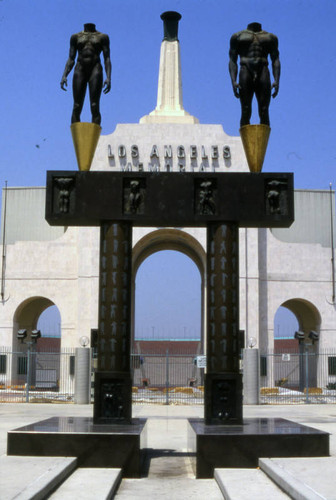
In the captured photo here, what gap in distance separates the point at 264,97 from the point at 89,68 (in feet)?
11.4

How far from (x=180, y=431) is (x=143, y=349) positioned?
51197mm

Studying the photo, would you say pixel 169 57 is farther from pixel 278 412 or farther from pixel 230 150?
pixel 278 412

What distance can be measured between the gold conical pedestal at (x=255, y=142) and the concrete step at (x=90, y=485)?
253 inches

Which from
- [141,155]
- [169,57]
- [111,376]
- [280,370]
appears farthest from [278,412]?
[280,370]

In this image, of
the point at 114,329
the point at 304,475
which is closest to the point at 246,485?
the point at 304,475

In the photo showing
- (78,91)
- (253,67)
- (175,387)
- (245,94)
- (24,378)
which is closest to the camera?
(253,67)

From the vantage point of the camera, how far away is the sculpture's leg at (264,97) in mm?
13867

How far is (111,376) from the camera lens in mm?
12609

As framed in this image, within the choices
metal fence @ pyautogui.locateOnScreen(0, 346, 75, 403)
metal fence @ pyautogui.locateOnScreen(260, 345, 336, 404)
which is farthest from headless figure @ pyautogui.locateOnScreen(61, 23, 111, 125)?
metal fence @ pyautogui.locateOnScreen(0, 346, 75, 403)

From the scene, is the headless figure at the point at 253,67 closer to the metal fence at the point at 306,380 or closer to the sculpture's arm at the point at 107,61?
the sculpture's arm at the point at 107,61

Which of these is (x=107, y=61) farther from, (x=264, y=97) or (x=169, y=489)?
(x=169, y=489)

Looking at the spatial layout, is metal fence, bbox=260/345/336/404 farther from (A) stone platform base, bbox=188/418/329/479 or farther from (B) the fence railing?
(A) stone platform base, bbox=188/418/329/479

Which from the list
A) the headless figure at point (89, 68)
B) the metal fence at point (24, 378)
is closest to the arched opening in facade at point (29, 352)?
the metal fence at point (24, 378)

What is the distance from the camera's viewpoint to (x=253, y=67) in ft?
45.1
